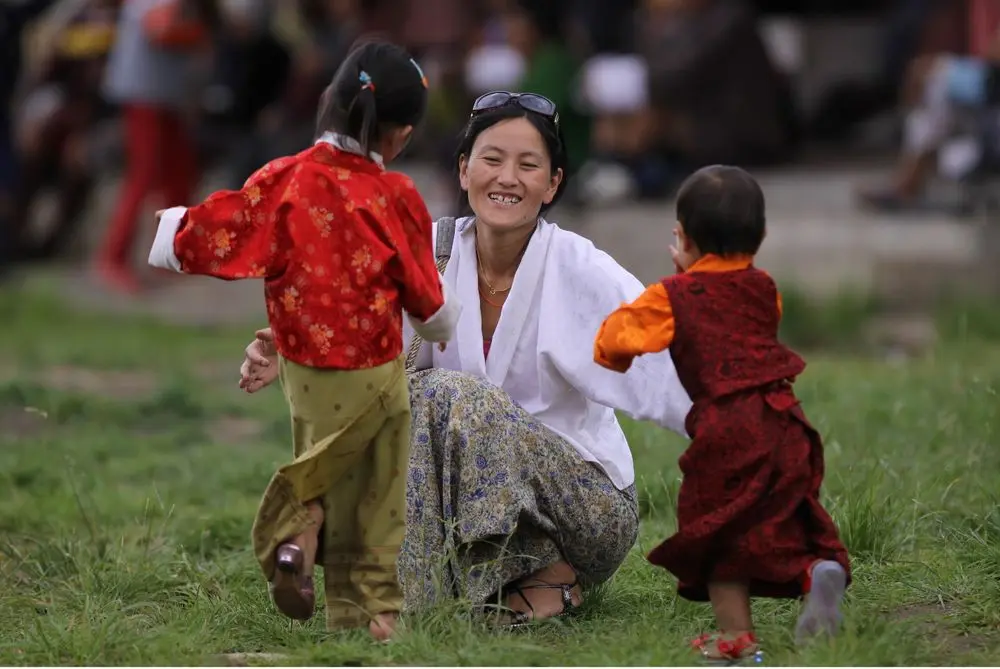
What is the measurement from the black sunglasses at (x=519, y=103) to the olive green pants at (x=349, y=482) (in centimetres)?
81

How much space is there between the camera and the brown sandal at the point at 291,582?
366cm

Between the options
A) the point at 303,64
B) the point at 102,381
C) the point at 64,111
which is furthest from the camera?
the point at 64,111

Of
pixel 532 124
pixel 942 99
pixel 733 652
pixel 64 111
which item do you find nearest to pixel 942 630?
pixel 733 652

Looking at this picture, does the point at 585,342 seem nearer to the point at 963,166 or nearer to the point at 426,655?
the point at 426,655

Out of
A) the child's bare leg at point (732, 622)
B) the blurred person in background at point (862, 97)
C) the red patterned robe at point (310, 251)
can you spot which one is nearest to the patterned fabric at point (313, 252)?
the red patterned robe at point (310, 251)

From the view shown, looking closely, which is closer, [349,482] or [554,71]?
[349,482]

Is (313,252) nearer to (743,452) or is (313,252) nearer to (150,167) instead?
(743,452)

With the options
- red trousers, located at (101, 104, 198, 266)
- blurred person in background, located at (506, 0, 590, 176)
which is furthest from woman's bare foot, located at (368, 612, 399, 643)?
red trousers, located at (101, 104, 198, 266)

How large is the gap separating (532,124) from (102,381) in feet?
15.8

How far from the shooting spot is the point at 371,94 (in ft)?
12.1

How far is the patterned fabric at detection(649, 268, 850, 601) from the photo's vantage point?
3.56 meters

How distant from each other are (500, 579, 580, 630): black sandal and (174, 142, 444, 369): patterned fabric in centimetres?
79

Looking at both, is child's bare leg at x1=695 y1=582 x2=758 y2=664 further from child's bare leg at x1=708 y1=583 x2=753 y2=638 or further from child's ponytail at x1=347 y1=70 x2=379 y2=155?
child's ponytail at x1=347 y1=70 x2=379 y2=155

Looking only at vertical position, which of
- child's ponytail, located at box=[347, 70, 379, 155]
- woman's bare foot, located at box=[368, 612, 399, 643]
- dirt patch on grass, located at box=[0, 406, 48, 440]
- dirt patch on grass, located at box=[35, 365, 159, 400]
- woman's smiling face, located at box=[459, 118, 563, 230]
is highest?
child's ponytail, located at box=[347, 70, 379, 155]
